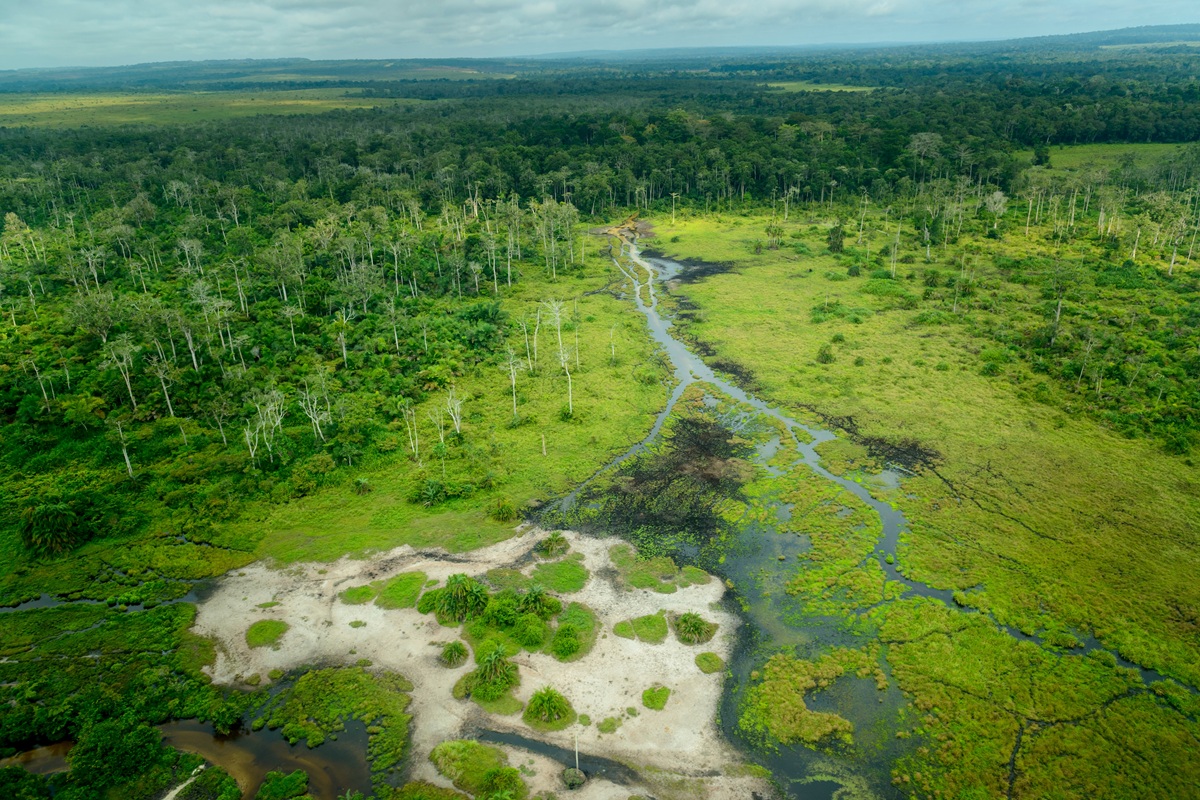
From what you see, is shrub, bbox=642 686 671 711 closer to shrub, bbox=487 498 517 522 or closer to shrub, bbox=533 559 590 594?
shrub, bbox=533 559 590 594

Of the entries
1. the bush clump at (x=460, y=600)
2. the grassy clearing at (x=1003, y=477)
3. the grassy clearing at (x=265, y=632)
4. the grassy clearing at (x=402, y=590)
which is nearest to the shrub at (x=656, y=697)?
the bush clump at (x=460, y=600)

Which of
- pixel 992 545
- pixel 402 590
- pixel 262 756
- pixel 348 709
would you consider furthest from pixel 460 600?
pixel 992 545

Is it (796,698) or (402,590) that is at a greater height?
(402,590)

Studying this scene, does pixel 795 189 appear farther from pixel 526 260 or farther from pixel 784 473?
pixel 784 473

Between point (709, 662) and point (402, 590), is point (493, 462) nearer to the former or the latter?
point (402, 590)

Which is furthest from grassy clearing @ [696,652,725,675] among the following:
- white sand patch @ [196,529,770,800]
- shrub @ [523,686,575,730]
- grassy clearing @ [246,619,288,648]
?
grassy clearing @ [246,619,288,648]

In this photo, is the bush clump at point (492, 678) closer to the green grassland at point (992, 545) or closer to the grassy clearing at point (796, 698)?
the grassy clearing at point (796, 698)
